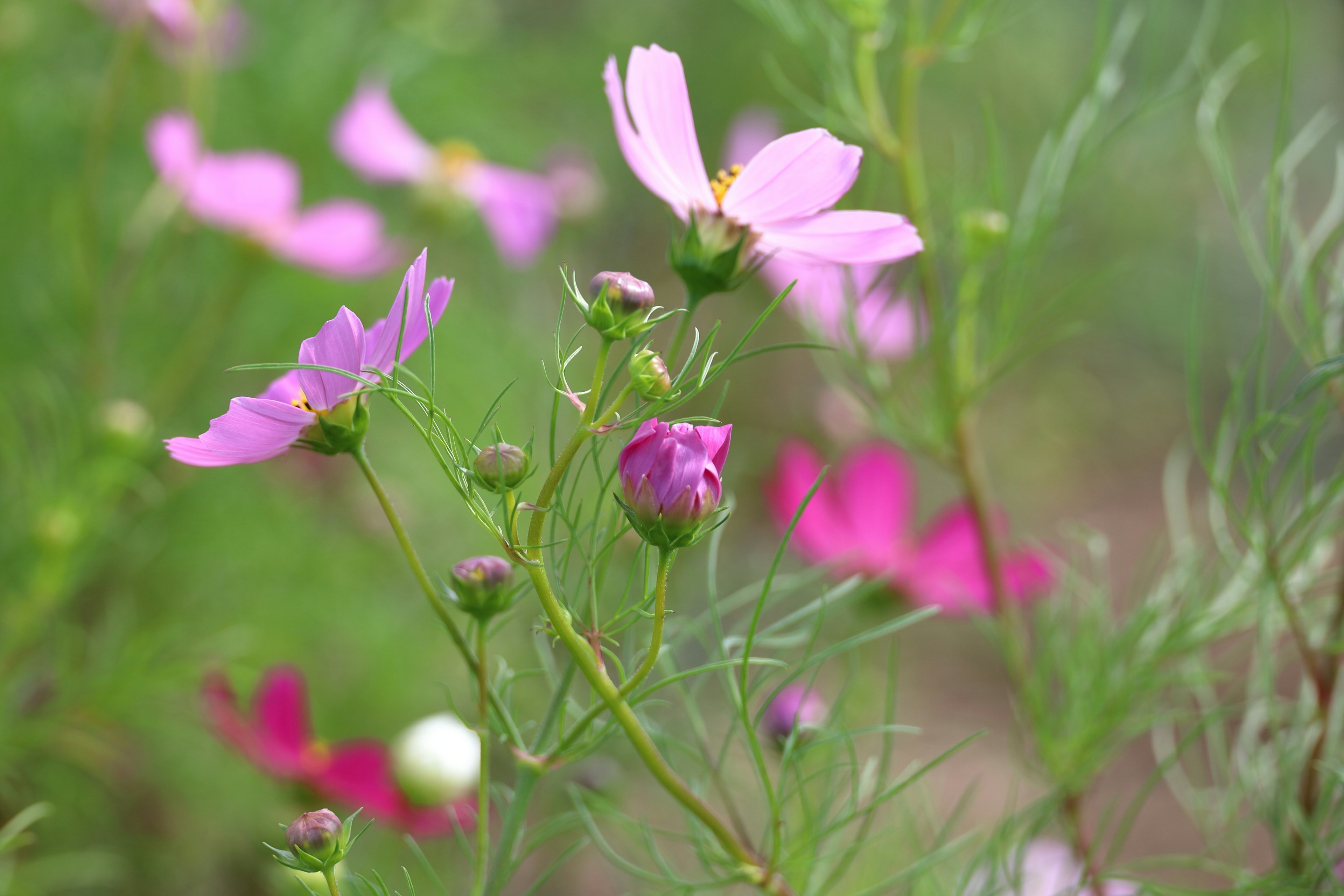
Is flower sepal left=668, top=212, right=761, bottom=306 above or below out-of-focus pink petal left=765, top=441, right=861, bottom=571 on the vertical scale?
above

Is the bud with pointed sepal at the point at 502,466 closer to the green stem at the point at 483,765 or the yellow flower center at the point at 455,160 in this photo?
the green stem at the point at 483,765

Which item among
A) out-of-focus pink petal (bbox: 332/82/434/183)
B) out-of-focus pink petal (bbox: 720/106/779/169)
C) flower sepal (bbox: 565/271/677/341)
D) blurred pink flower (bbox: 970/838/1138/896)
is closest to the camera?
flower sepal (bbox: 565/271/677/341)

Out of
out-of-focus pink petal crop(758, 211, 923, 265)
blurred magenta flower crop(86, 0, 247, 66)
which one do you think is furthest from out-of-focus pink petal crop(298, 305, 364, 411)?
blurred magenta flower crop(86, 0, 247, 66)

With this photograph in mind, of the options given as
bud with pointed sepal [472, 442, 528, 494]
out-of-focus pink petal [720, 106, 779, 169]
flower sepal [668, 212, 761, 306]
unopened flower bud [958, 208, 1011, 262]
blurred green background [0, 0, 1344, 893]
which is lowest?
blurred green background [0, 0, 1344, 893]

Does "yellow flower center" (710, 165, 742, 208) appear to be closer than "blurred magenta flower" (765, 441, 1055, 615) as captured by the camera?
Yes

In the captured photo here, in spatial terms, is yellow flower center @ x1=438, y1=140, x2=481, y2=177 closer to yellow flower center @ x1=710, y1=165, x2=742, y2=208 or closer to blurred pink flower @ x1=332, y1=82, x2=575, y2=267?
blurred pink flower @ x1=332, y1=82, x2=575, y2=267

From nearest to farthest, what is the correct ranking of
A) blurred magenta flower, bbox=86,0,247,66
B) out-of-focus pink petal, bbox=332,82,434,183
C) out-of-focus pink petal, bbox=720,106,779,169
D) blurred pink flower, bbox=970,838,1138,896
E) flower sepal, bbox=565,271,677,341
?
1. flower sepal, bbox=565,271,677,341
2. blurred pink flower, bbox=970,838,1138,896
3. blurred magenta flower, bbox=86,0,247,66
4. out-of-focus pink petal, bbox=332,82,434,183
5. out-of-focus pink petal, bbox=720,106,779,169

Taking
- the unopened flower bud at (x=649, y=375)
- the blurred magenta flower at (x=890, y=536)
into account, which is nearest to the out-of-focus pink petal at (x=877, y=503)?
the blurred magenta flower at (x=890, y=536)

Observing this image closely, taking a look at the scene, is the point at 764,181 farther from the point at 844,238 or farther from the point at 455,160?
the point at 455,160
